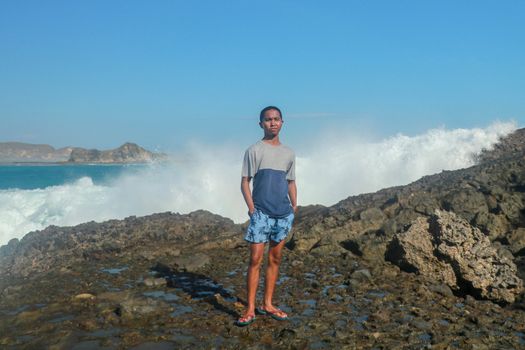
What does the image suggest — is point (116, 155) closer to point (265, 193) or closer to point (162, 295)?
point (162, 295)

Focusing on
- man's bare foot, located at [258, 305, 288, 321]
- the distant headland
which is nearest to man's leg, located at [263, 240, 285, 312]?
man's bare foot, located at [258, 305, 288, 321]

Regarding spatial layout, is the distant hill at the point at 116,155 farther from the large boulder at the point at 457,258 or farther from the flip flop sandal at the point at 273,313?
the flip flop sandal at the point at 273,313

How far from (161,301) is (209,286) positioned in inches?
39.6

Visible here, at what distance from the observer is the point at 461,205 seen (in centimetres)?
990

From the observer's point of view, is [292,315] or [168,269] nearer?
[292,315]

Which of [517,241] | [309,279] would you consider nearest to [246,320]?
[309,279]

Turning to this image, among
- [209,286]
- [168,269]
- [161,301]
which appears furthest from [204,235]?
[161,301]

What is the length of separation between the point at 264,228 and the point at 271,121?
3.70ft

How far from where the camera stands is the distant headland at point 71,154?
4902 inches

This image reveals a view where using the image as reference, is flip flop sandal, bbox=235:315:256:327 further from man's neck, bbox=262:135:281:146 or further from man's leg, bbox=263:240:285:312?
man's neck, bbox=262:135:281:146

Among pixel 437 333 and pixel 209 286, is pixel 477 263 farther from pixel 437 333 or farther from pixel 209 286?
pixel 209 286

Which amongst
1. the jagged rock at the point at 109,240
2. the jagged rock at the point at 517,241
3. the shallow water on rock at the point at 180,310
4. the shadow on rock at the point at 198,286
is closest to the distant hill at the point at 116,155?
the jagged rock at the point at 109,240

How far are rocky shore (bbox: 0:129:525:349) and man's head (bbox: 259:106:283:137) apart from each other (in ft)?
6.72

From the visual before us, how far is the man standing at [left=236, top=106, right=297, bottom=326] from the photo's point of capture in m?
4.90
